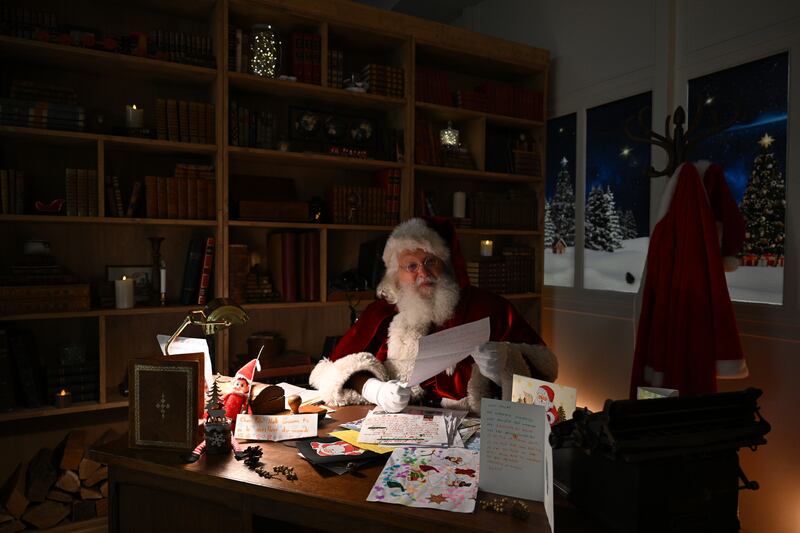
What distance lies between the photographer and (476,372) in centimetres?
204

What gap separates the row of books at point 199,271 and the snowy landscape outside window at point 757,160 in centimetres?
266

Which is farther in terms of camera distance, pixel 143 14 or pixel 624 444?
pixel 143 14

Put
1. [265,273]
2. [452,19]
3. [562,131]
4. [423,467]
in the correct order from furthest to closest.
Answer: [452,19] → [562,131] → [265,273] → [423,467]

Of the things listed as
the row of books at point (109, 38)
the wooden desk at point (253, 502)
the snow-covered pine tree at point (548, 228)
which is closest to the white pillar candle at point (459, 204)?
the snow-covered pine tree at point (548, 228)

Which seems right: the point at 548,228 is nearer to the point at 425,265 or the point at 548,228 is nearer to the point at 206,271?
the point at 425,265

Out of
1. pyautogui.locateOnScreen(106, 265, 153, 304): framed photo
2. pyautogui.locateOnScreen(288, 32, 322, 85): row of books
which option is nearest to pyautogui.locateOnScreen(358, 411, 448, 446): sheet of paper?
pyautogui.locateOnScreen(106, 265, 153, 304): framed photo

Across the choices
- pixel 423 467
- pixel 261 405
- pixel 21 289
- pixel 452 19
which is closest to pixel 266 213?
pixel 21 289

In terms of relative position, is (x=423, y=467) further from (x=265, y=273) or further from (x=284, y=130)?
(x=284, y=130)

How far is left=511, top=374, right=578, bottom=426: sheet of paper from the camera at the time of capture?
1.41m

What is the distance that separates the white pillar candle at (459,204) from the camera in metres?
3.46

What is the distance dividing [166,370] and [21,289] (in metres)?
A: 1.43

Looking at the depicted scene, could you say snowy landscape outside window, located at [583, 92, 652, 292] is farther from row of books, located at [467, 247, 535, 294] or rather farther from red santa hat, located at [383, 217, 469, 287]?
red santa hat, located at [383, 217, 469, 287]

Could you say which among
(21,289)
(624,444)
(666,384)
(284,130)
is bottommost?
(666,384)

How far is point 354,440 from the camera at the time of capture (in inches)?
58.1
